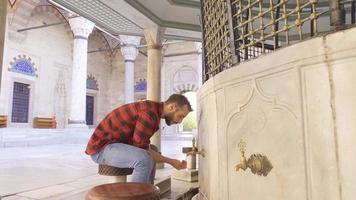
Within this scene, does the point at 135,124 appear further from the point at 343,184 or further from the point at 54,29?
the point at 54,29

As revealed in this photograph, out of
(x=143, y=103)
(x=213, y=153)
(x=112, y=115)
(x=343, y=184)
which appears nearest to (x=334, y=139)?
(x=343, y=184)

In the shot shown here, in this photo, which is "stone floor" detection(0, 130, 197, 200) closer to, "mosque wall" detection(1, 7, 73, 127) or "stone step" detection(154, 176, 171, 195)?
"stone step" detection(154, 176, 171, 195)

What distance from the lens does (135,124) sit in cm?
250

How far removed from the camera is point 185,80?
60.0 feet

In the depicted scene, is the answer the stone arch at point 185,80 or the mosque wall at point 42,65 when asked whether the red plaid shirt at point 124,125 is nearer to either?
the mosque wall at point 42,65

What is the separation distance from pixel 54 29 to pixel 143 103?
15068mm

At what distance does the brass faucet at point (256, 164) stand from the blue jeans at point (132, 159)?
0.94 meters

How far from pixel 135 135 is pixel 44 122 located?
1367 centimetres

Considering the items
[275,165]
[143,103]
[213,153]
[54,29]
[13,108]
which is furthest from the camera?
[54,29]

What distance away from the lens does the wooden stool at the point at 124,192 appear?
1.61m

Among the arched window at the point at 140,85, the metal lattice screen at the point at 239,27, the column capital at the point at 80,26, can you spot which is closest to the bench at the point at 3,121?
the column capital at the point at 80,26

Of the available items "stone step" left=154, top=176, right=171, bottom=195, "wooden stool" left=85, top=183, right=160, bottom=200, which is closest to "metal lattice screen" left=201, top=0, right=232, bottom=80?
"wooden stool" left=85, top=183, right=160, bottom=200

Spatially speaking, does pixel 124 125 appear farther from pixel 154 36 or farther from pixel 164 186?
pixel 154 36

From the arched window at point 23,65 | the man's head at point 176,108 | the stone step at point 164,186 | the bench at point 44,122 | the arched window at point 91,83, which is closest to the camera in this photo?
the man's head at point 176,108
